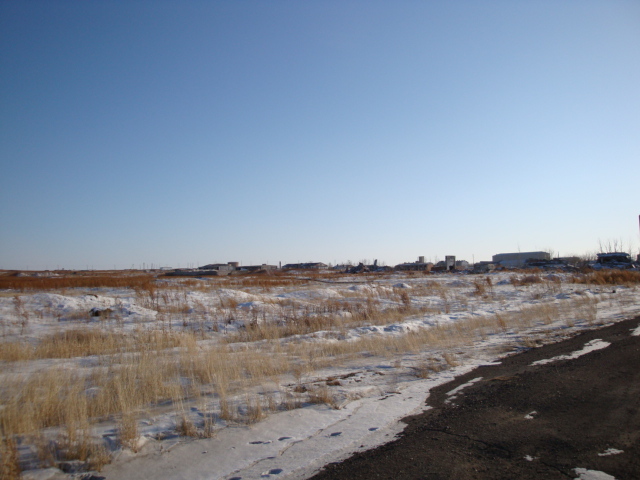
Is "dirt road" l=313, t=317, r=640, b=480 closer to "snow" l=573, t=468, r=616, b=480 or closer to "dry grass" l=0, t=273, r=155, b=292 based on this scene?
"snow" l=573, t=468, r=616, b=480

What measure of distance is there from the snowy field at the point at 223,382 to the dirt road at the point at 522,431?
391mm

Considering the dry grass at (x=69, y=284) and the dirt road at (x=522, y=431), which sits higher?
the dry grass at (x=69, y=284)

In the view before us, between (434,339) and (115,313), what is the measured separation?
12.9 m

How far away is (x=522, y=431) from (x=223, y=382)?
4696 millimetres

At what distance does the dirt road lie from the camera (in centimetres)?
382

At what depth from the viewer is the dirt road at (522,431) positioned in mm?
3820

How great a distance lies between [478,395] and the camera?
6109 millimetres

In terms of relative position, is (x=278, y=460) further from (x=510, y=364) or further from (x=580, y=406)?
(x=510, y=364)

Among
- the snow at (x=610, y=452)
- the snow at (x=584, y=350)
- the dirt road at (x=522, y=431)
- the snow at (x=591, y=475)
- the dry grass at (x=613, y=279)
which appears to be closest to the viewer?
the snow at (x=591, y=475)

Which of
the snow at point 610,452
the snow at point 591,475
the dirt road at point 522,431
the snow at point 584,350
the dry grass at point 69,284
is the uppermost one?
the dry grass at point 69,284

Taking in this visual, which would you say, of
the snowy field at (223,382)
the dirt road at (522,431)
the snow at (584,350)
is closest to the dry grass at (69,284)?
the snowy field at (223,382)

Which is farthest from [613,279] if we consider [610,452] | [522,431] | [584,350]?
[610,452]

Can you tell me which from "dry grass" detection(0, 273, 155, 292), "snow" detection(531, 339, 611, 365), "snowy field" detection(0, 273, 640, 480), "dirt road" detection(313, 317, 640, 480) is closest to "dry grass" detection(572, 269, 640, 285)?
"snowy field" detection(0, 273, 640, 480)

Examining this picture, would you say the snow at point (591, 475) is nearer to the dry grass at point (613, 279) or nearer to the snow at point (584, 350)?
the snow at point (584, 350)
